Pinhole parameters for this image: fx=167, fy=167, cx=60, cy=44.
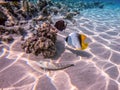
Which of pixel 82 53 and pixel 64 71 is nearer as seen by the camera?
pixel 64 71

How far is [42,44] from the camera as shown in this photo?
4574 millimetres

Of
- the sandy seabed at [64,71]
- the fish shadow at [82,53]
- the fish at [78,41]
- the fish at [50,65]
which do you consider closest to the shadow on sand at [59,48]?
the sandy seabed at [64,71]

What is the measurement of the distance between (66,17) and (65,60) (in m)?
5.18

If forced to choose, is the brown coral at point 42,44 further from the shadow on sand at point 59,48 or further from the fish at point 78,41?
the fish at point 78,41

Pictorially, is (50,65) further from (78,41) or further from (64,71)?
(78,41)

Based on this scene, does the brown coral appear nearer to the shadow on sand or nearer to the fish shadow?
the shadow on sand

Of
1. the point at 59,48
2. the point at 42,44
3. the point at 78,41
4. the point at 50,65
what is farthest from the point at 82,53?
the point at 50,65

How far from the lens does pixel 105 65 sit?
4492 mm

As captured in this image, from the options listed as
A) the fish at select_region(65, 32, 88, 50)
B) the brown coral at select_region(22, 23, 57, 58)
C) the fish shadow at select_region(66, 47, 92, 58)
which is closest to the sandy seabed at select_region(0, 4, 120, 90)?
the fish shadow at select_region(66, 47, 92, 58)

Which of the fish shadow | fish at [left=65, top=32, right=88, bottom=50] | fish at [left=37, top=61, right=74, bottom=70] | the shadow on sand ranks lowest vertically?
the fish shadow

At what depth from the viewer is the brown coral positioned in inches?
179

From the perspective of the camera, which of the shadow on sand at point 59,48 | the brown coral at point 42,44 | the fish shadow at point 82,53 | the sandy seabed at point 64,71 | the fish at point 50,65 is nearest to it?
the sandy seabed at point 64,71

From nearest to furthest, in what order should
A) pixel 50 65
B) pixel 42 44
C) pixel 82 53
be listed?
pixel 50 65
pixel 42 44
pixel 82 53

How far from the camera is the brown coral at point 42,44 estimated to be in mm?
4559
